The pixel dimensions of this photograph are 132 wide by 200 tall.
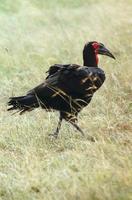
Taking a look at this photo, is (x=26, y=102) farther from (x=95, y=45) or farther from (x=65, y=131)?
(x=95, y=45)

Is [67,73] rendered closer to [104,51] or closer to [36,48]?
[104,51]

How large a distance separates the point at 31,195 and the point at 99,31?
10.1 metres

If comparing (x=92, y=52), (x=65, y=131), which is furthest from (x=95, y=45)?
(x=65, y=131)

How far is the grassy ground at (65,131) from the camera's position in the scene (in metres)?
4.80

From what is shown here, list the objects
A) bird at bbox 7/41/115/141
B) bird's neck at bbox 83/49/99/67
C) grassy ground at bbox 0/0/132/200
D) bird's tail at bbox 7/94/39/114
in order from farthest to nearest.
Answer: bird's neck at bbox 83/49/99/67
bird's tail at bbox 7/94/39/114
bird at bbox 7/41/115/141
grassy ground at bbox 0/0/132/200

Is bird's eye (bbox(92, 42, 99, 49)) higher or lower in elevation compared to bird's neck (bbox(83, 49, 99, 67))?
higher

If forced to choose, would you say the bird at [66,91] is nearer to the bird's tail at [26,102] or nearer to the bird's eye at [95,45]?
the bird's tail at [26,102]

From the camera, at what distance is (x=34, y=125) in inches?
282

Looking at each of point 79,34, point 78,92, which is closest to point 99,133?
point 78,92

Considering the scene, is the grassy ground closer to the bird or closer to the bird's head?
the bird

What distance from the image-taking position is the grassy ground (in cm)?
480

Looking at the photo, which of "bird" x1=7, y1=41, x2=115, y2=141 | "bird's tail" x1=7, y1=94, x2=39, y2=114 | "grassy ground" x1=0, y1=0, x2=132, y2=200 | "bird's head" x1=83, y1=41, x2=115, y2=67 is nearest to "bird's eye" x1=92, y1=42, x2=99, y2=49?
"bird's head" x1=83, y1=41, x2=115, y2=67

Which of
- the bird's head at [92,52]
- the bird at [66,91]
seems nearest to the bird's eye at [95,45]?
the bird's head at [92,52]

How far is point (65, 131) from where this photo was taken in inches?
277
